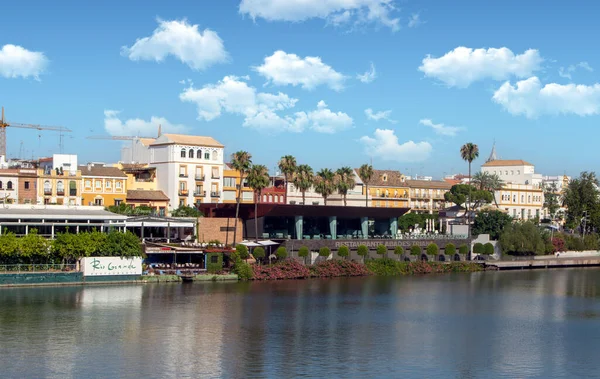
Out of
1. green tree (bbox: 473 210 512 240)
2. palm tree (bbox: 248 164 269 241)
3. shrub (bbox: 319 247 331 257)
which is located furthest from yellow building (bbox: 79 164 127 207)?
green tree (bbox: 473 210 512 240)

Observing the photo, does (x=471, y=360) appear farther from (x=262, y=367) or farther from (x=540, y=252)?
(x=540, y=252)

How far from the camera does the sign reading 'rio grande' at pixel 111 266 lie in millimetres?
78188

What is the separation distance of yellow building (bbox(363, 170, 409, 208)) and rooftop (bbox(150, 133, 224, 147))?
32419 millimetres

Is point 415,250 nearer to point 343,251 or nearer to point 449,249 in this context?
point 449,249

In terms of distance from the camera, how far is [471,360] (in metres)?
48.7

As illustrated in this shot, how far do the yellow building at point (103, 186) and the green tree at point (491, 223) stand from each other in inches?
1930

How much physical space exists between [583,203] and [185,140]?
210 feet

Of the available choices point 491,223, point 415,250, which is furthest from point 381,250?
point 491,223

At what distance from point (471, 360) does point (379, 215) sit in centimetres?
6062

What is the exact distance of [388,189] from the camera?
139 metres

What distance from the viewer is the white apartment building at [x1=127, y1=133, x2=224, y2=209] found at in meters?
109

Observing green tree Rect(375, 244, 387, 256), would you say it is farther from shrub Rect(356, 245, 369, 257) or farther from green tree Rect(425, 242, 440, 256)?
green tree Rect(425, 242, 440, 256)

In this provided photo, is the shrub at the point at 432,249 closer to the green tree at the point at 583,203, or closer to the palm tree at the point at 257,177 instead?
the palm tree at the point at 257,177

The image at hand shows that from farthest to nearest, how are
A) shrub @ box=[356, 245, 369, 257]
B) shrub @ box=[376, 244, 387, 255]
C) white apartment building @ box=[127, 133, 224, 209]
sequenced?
1. white apartment building @ box=[127, 133, 224, 209]
2. shrub @ box=[376, 244, 387, 255]
3. shrub @ box=[356, 245, 369, 257]
